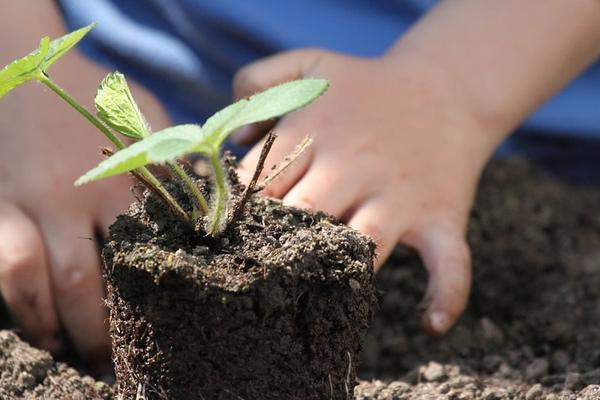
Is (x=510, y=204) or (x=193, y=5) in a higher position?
(x=193, y=5)

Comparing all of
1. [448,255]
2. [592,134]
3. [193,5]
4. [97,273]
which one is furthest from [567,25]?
[97,273]

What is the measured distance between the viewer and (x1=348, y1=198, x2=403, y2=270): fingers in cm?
137

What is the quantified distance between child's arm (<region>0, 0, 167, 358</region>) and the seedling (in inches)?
18.2

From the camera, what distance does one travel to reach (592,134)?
1885 mm

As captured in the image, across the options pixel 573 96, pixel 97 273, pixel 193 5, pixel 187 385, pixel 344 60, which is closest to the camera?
pixel 187 385

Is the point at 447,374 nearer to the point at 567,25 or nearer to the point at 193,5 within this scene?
the point at 567,25

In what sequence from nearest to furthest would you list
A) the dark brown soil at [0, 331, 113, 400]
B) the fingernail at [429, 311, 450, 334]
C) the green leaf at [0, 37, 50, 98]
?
the green leaf at [0, 37, 50, 98] → the dark brown soil at [0, 331, 113, 400] → the fingernail at [429, 311, 450, 334]

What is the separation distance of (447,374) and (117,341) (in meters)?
0.51

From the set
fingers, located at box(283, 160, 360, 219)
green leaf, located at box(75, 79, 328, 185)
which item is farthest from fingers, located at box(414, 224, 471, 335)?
green leaf, located at box(75, 79, 328, 185)

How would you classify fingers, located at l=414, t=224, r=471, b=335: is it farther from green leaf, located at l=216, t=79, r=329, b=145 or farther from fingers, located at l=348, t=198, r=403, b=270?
green leaf, located at l=216, t=79, r=329, b=145

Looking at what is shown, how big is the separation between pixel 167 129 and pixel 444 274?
0.73 metres

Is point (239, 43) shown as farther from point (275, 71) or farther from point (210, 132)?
point (210, 132)

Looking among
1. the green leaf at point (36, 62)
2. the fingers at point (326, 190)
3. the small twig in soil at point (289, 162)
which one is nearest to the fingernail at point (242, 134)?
the fingers at point (326, 190)

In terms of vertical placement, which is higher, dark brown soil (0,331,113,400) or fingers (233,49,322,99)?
fingers (233,49,322,99)
